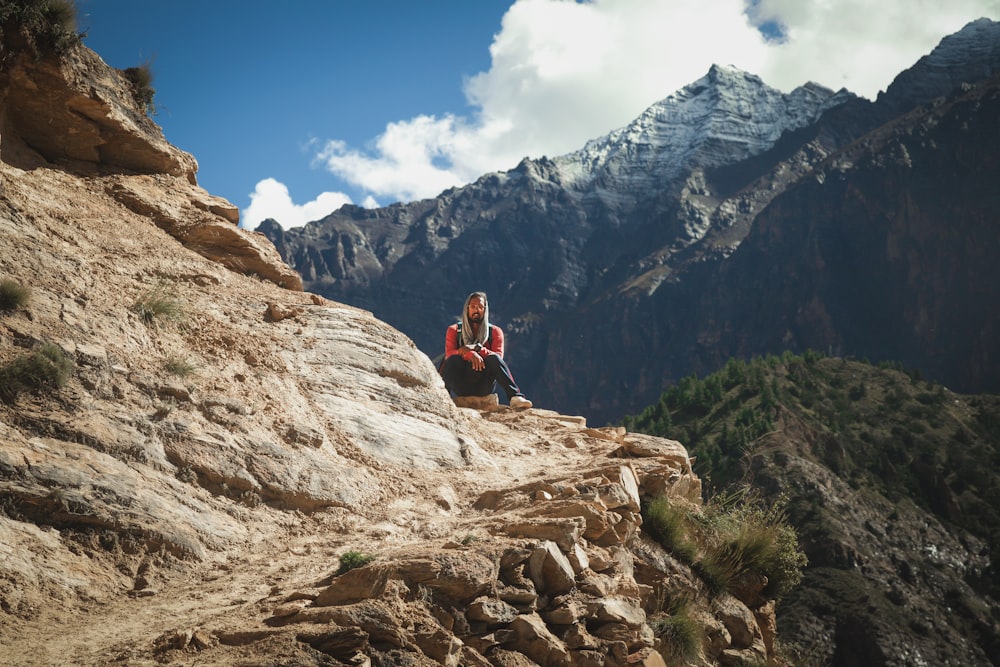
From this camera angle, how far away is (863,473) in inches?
2496

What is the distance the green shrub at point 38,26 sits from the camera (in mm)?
9172

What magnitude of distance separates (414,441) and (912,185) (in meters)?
135

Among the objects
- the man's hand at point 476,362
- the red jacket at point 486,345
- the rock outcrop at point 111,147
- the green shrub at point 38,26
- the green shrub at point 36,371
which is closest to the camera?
the green shrub at point 36,371

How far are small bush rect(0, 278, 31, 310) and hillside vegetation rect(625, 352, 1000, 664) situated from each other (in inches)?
1501

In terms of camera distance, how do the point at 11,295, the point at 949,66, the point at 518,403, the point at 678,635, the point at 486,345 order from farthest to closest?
the point at 949,66 → the point at 486,345 → the point at 518,403 → the point at 678,635 → the point at 11,295

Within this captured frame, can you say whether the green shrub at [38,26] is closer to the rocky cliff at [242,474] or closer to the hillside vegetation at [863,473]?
the rocky cliff at [242,474]

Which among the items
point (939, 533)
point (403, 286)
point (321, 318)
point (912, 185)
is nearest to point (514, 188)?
point (403, 286)

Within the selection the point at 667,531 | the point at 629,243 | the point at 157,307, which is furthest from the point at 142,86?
the point at 629,243

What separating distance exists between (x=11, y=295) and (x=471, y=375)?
6799 millimetres

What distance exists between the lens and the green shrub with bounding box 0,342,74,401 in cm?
602

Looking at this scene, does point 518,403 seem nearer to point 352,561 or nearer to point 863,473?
point 352,561

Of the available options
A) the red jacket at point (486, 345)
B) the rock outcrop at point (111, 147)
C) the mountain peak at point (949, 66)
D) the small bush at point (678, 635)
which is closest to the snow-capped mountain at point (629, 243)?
the mountain peak at point (949, 66)

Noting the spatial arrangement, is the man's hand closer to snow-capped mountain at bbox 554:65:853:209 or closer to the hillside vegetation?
the hillside vegetation

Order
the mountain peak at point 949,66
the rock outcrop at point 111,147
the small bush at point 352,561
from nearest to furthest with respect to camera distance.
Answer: the small bush at point 352,561 → the rock outcrop at point 111,147 → the mountain peak at point 949,66
